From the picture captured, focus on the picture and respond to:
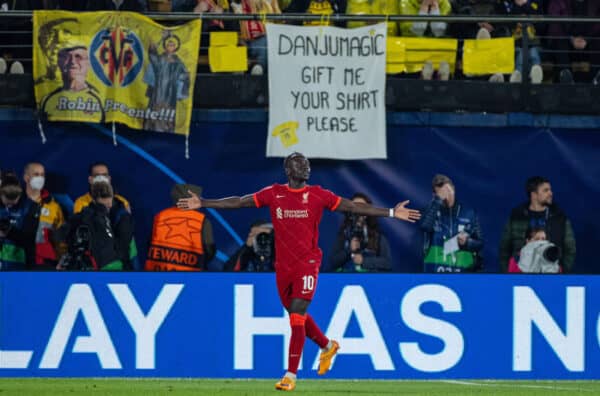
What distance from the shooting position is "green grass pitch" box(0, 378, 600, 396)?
11.3 meters

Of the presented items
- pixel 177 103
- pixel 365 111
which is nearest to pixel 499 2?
pixel 365 111

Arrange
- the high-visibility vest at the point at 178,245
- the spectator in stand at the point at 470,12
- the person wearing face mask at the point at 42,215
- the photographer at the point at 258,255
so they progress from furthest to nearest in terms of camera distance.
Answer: the spectator in stand at the point at 470,12, the person wearing face mask at the point at 42,215, the high-visibility vest at the point at 178,245, the photographer at the point at 258,255

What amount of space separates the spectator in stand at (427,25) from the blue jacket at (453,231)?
2.08 m

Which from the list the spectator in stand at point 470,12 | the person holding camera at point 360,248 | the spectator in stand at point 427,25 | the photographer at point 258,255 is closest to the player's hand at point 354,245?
the person holding camera at point 360,248

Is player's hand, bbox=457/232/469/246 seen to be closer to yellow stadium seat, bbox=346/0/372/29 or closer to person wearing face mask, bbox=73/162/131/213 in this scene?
yellow stadium seat, bbox=346/0/372/29

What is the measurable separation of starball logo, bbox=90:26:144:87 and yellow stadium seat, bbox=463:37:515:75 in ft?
12.8

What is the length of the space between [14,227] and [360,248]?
381 centimetres

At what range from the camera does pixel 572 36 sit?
16.8 meters

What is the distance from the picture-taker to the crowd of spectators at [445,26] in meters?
16.4

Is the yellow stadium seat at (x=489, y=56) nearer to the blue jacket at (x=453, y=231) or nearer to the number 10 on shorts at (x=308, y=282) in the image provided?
A: the blue jacket at (x=453, y=231)

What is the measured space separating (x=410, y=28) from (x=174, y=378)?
5733 millimetres

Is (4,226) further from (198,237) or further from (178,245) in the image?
(198,237)

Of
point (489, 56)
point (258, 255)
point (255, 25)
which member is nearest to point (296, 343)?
point (258, 255)

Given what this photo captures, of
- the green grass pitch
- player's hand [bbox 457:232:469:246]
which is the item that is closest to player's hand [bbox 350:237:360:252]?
player's hand [bbox 457:232:469:246]
